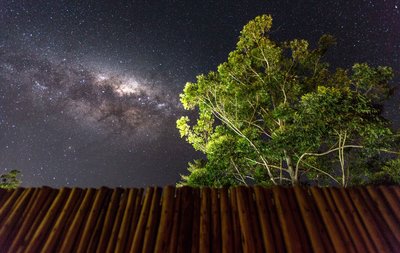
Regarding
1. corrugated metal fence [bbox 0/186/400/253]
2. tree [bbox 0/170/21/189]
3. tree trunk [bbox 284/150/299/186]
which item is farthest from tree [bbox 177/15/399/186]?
tree [bbox 0/170/21/189]

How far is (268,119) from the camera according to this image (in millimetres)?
15078

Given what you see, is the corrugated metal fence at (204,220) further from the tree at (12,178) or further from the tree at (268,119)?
the tree at (12,178)

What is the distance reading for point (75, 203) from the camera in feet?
13.8

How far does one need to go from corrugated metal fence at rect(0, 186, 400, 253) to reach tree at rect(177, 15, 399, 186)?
7.60 m

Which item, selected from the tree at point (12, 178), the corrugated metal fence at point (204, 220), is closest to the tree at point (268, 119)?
the corrugated metal fence at point (204, 220)

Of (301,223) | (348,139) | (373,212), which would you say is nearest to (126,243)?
(301,223)

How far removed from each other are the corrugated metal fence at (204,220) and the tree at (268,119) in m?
7.60

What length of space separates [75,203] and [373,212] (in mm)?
4182

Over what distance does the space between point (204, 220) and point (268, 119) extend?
11919mm

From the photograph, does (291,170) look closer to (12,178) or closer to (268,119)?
(268,119)

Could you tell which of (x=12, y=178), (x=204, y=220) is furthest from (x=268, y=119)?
(x=12, y=178)

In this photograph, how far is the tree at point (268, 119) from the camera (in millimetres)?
12289

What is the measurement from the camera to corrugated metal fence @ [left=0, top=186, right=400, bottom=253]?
11.8 ft

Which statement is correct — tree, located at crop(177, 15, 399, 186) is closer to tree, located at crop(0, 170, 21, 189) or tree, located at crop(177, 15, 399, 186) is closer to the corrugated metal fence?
the corrugated metal fence
